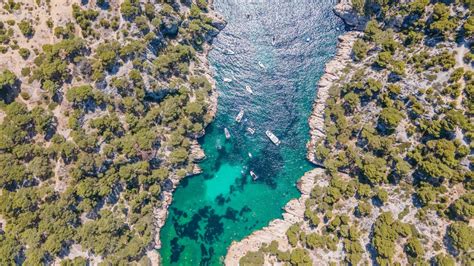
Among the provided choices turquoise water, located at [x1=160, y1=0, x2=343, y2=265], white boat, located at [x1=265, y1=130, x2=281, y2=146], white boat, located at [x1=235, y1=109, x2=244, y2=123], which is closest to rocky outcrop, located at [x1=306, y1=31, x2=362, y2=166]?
turquoise water, located at [x1=160, y1=0, x2=343, y2=265]

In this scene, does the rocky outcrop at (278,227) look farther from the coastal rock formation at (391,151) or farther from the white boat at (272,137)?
the white boat at (272,137)

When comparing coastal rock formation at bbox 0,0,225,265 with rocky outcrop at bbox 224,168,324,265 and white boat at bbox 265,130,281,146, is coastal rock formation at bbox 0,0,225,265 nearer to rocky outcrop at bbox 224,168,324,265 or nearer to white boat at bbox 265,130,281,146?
white boat at bbox 265,130,281,146

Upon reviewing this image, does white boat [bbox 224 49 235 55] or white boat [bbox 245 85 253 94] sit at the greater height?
white boat [bbox 224 49 235 55]

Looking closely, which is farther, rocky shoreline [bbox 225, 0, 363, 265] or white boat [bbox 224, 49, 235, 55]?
white boat [bbox 224, 49, 235, 55]

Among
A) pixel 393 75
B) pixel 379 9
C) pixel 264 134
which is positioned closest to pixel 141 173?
pixel 264 134

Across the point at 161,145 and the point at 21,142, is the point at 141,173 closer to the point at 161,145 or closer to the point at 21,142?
the point at 161,145

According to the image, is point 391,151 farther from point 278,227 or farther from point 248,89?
point 248,89

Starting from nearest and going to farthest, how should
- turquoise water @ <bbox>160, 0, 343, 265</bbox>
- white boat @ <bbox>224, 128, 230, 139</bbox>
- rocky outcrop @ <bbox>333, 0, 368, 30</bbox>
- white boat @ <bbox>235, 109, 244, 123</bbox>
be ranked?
rocky outcrop @ <bbox>333, 0, 368, 30</bbox> → turquoise water @ <bbox>160, 0, 343, 265</bbox> → white boat @ <bbox>224, 128, 230, 139</bbox> → white boat @ <bbox>235, 109, 244, 123</bbox>

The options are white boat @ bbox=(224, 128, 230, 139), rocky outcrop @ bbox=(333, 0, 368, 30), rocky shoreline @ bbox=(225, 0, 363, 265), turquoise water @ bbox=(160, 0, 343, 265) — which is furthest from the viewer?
white boat @ bbox=(224, 128, 230, 139)
